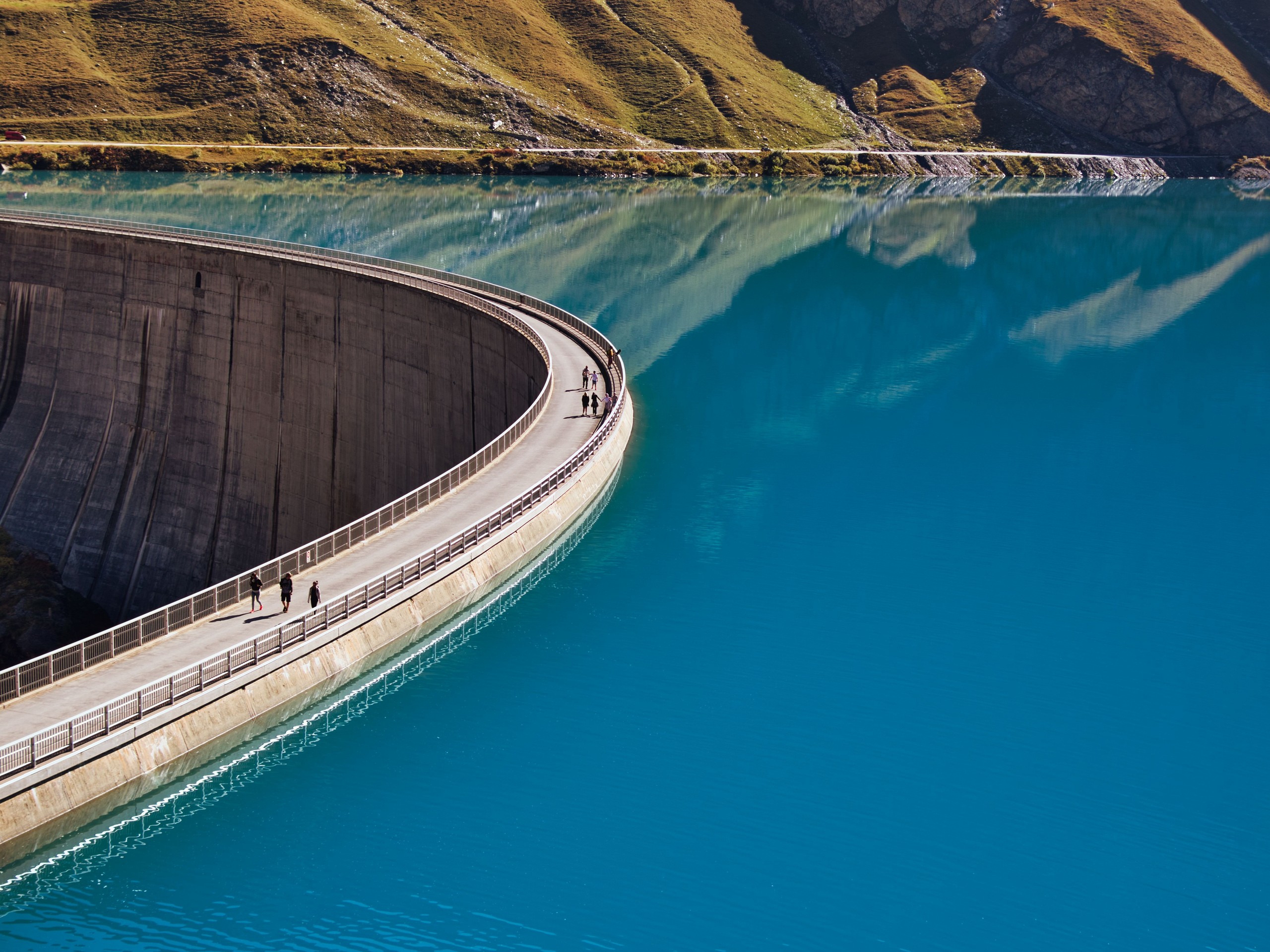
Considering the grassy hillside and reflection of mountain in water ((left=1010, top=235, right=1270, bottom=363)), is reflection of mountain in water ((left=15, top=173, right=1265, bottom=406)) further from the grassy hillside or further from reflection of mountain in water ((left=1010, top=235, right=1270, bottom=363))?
the grassy hillside

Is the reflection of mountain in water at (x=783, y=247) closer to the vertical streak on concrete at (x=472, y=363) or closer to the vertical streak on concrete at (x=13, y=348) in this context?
the vertical streak on concrete at (x=472, y=363)

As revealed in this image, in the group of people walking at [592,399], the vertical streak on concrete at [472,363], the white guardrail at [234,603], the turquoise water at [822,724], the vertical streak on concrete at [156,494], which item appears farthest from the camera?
the vertical streak on concrete at [472,363]

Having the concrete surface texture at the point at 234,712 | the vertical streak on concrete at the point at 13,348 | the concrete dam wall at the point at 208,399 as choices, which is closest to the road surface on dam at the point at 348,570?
the concrete surface texture at the point at 234,712

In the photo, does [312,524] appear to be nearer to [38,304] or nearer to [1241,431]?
[38,304]

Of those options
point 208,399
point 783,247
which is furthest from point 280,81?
point 208,399

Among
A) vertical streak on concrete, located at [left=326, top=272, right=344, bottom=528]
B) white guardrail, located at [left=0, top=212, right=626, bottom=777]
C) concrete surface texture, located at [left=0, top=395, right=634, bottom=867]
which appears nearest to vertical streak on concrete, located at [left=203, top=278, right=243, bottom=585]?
vertical streak on concrete, located at [left=326, top=272, right=344, bottom=528]

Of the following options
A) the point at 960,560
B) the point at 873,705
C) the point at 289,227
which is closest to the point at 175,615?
the point at 873,705
